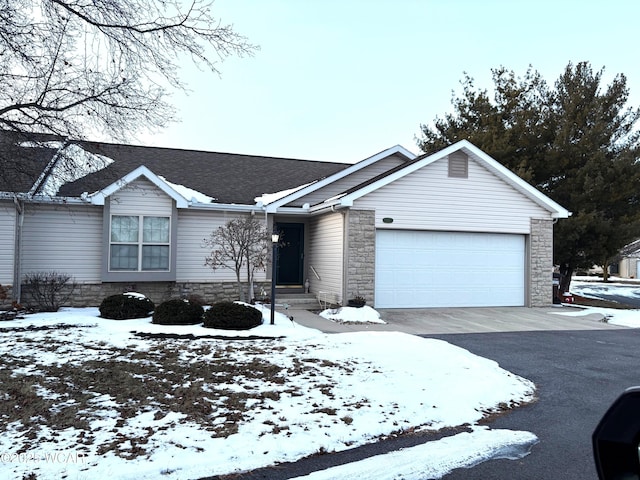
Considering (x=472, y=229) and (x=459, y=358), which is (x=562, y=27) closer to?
(x=472, y=229)

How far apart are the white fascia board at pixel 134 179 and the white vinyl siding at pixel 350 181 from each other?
11.6ft

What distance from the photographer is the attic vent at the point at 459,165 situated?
13.7m

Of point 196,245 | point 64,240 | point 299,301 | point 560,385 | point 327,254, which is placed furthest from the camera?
point 327,254

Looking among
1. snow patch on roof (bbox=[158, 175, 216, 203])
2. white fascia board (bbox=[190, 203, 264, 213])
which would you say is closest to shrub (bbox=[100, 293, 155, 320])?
snow patch on roof (bbox=[158, 175, 216, 203])

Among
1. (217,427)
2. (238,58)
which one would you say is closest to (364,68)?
(238,58)

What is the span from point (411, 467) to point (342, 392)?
5.92 ft

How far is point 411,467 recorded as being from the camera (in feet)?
11.8

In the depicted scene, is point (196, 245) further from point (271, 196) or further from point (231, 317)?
point (231, 317)

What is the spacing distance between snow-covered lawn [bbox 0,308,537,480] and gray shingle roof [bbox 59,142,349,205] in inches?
264

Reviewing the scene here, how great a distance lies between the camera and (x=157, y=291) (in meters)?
12.9

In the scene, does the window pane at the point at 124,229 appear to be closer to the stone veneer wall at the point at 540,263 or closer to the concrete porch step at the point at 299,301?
the concrete porch step at the point at 299,301

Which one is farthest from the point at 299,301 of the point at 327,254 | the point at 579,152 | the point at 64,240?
the point at 579,152

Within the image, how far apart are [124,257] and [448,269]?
9.35 m

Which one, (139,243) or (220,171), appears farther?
(220,171)
